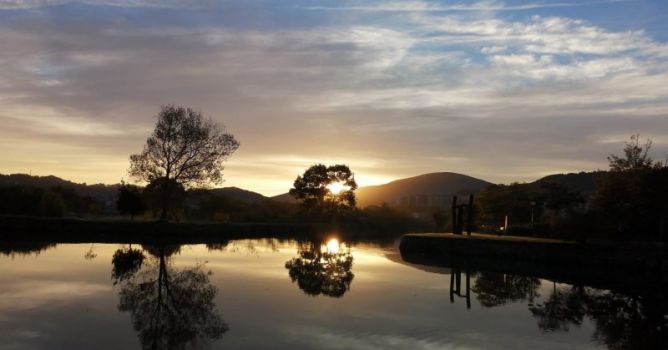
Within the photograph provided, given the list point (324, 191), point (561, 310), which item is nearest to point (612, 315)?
point (561, 310)

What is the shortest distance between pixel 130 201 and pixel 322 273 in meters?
33.5

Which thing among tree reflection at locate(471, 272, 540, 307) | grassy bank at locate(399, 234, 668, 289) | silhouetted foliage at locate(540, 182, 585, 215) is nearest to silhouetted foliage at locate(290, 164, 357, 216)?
silhouetted foliage at locate(540, 182, 585, 215)

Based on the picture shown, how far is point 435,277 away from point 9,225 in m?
35.2

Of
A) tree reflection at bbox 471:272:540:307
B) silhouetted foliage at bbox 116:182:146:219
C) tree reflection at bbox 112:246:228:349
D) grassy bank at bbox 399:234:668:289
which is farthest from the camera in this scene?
silhouetted foliage at bbox 116:182:146:219

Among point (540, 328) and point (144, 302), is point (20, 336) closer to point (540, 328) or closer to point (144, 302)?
point (144, 302)

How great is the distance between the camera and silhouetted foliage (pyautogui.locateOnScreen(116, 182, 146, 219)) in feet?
174

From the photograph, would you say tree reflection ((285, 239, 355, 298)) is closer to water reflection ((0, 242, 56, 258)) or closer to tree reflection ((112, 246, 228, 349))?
tree reflection ((112, 246, 228, 349))

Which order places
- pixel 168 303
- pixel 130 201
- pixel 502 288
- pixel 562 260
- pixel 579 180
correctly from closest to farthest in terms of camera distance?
pixel 168 303 < pixel 502 288 < pixel 562 260 < pixel 130 201 < pixel 579 180

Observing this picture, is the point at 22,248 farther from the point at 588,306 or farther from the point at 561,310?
the point at 588,306

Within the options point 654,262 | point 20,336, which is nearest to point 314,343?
point 20,336

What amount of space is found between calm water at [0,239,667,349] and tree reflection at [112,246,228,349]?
0.04m

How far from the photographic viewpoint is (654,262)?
28984mm

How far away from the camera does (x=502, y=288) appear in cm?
2270

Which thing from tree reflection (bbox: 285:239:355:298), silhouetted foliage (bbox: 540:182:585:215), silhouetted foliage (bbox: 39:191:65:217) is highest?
silhouetted foliage (bbox: 540:182:585:215)
